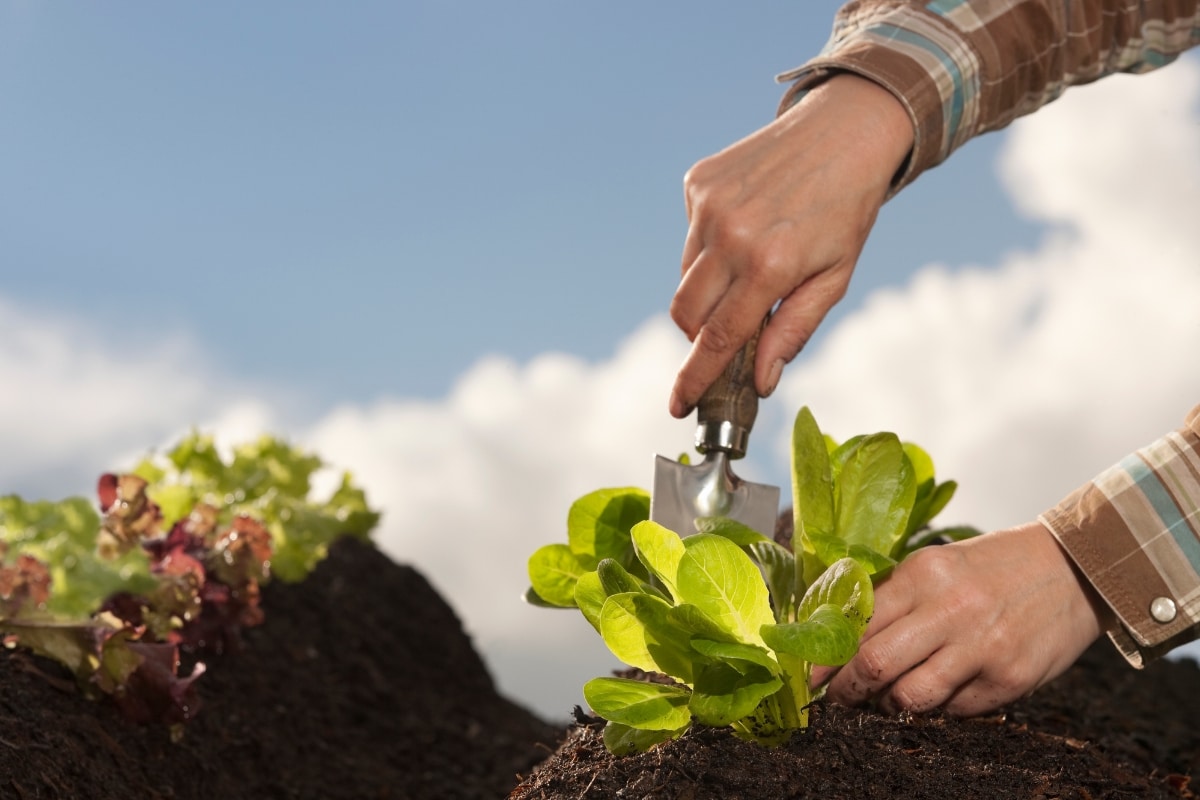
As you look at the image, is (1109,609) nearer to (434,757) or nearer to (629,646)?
(629,646)

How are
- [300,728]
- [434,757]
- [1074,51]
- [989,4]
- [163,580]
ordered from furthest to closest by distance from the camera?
1. [434,757]
2. [300,728]
3. [163,580]
4. [1074,51]
5. [989,4]

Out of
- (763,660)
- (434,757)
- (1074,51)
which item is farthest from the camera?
(434,757)

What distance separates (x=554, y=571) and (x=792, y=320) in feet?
2.44

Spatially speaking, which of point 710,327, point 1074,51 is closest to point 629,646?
point 710,327

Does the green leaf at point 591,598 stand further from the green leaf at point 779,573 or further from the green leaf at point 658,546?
the green leaf at point 779,573

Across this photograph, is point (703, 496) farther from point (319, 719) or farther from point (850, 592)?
point (319, 719)

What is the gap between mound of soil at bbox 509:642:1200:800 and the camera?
188cm

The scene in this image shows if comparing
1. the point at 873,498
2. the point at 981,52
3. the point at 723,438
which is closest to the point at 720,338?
the point at 723,438

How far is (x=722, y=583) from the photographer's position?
1918 mm

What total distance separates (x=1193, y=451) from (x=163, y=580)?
2830 mm

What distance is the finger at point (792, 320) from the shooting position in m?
2.41

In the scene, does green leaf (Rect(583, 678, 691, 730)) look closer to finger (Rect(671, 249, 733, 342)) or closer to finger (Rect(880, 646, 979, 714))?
finger (Rect(880, 646, 979, 714))

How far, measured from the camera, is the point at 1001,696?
2.23 meters

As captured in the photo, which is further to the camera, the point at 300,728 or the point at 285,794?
the point at 300,728
